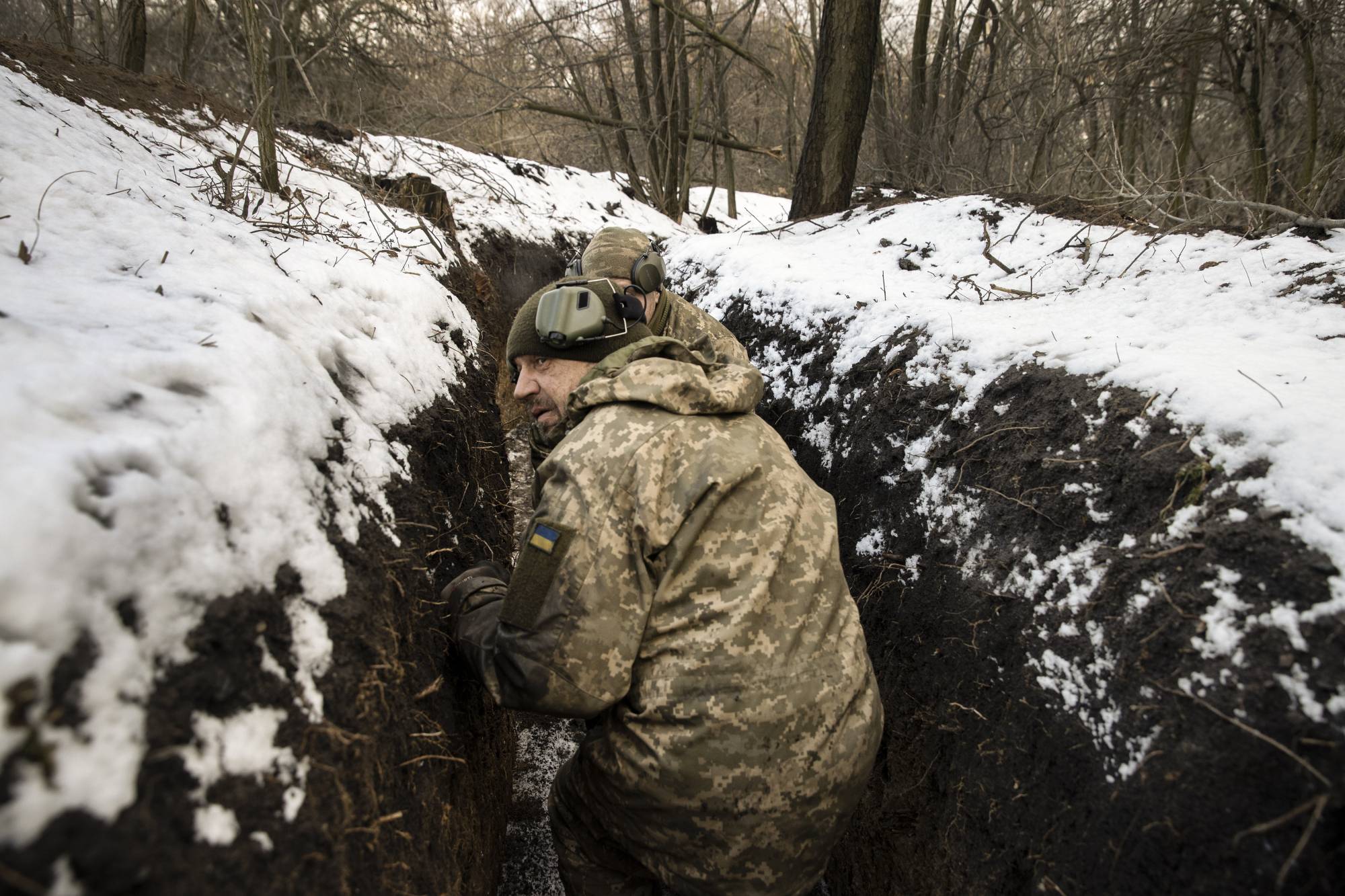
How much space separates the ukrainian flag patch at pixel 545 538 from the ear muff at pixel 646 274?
183 cm

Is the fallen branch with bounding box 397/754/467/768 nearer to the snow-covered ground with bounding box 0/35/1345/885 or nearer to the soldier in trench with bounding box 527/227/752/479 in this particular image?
the snow-covered ground with bounding box 0/35/1345/885

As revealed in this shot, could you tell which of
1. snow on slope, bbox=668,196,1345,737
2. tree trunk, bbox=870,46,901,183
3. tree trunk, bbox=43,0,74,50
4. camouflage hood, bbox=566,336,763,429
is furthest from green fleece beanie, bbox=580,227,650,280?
tree trunk, bbox=870,46,901,183

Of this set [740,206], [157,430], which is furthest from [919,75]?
[157,430]

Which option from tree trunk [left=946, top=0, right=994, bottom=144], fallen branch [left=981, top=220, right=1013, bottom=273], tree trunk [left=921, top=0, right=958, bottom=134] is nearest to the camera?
fallen branch [left=981, top=220, right=1013, bottom=273]

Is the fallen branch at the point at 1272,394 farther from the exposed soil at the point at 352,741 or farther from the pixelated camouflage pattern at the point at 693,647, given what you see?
the exposed soil at the point at 352,741

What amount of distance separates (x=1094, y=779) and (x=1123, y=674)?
27 centimetres

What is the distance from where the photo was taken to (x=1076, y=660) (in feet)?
5.44

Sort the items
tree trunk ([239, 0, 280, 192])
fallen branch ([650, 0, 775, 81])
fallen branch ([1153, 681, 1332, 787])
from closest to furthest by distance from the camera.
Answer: fallen branch ([1153, 681, 1332, 787]) < tree trunk ([239, 0, 280, 192]) < fallen branch ([650, 0, 775, 81])

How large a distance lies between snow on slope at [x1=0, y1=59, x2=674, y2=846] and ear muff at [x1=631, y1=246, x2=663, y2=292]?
1008mm

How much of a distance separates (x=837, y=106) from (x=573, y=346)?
4.88m

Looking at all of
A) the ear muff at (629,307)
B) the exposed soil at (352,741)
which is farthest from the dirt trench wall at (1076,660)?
the exposed soil at (352,741)

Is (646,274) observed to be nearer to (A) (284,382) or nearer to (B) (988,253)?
(A) (284,382)

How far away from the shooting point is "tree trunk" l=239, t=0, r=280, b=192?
2.77 meters

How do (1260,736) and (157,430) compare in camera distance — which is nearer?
(157,430)
